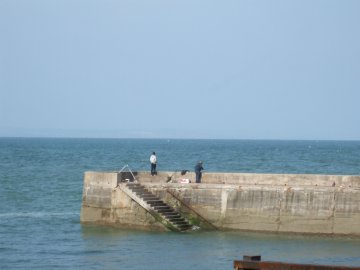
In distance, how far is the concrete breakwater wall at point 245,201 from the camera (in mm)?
32656

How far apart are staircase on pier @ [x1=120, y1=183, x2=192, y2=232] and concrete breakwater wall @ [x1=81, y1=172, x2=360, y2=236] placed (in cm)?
21

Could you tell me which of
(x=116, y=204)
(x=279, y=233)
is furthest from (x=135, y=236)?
(x=279, y=233)

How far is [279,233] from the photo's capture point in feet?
110

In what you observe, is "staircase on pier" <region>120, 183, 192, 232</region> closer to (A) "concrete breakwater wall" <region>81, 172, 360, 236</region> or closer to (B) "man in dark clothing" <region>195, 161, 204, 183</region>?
(A) "concrete breakwater wall" <region>81, 172, 360, 236</region>

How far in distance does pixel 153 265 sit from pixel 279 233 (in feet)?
19.9

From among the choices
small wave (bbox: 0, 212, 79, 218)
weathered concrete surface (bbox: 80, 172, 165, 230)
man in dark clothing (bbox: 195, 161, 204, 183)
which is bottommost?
small wave (bbox: 0, 212, 79, 218)

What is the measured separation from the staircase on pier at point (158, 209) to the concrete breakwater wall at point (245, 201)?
0.69 feet

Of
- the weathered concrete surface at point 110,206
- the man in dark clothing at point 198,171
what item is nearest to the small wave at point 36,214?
the weathered concrete surface at point 110,206

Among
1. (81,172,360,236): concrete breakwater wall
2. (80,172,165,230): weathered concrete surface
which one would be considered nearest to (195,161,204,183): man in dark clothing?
(81,172,360,236): concrete breakwater wall

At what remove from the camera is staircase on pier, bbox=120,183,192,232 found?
35312 millimetres

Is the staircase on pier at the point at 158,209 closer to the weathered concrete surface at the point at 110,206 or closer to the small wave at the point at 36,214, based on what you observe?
the weathered concrete surface at the point at 110,206

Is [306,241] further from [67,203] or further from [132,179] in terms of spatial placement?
[67,203]

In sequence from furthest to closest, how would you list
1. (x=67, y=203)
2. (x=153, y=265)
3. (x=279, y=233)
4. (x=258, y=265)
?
(x=67, y=203) → (x=279, y=233) → (x=153, y=265) → (x=258, y=265)

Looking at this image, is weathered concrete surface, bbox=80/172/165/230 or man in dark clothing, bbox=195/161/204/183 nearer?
weathered concrete surface, bbox=80/172/165/230
